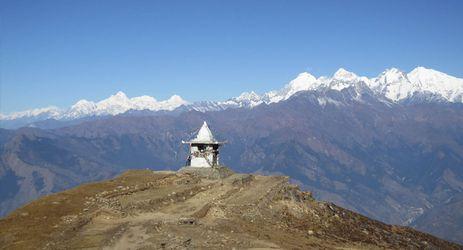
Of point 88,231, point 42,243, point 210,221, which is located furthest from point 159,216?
point 42,243

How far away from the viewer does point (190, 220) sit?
47.6 m

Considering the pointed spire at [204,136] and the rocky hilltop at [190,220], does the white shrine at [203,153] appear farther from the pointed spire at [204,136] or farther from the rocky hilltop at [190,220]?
the rocky hilltop at [190,220]

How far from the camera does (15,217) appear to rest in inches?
1933

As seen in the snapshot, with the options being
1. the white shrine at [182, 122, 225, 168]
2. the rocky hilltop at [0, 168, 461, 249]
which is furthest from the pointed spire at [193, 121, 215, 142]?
the rocky hilltop at [0, 168, 461, 249]

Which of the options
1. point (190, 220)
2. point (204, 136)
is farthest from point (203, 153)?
point (190, 220)

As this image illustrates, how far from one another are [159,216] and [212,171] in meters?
29.2

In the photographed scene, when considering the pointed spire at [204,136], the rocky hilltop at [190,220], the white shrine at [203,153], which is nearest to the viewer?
the rocky hilltop at [190,220]

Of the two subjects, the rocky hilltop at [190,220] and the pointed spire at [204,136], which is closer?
the rocky hilltop at [190,220]

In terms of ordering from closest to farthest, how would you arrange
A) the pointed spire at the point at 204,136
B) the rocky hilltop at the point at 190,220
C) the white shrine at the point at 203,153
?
the rocky hilltop at the point at 190,220
the white shrine at the point at 203,153
the pointed spire at the point at 204,136

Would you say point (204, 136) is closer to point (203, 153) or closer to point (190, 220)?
point (203, 153)

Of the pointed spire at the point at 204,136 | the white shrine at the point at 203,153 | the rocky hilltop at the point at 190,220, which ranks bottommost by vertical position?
the rocky hilltop at the point at 190,220

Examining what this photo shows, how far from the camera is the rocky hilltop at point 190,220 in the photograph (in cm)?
4216

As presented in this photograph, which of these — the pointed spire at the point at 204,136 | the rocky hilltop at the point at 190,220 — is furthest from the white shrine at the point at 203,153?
the rocky hilltop at the point at 190,220

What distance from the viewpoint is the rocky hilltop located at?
138 feet
